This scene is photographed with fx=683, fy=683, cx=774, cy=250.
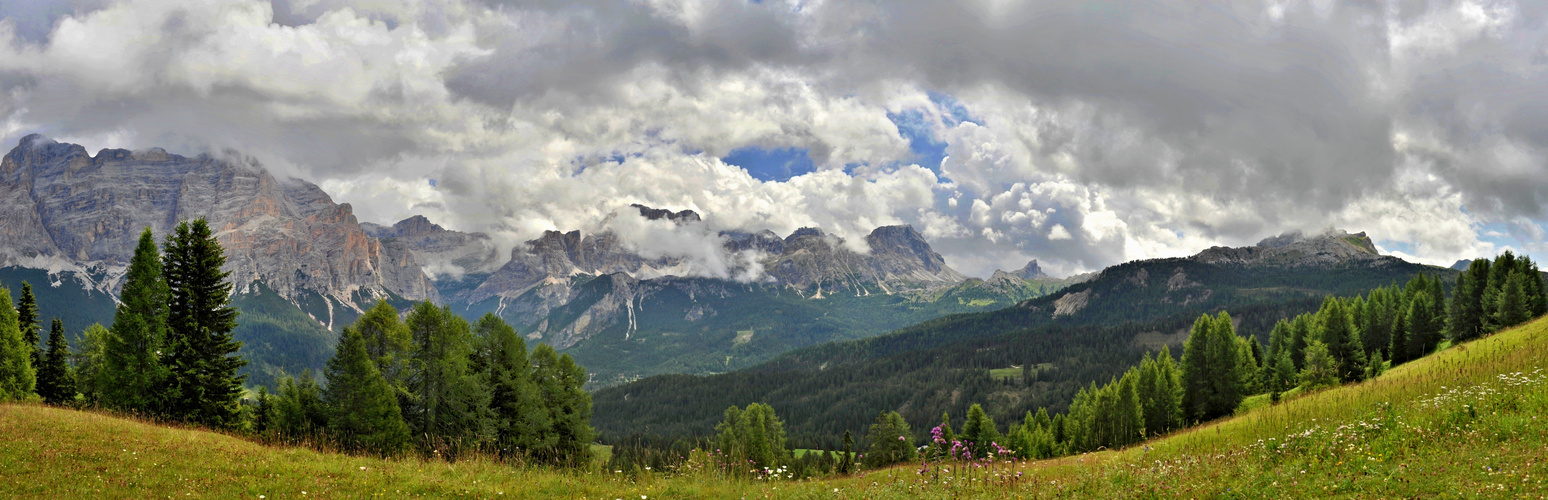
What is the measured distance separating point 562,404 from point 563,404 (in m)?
0.07

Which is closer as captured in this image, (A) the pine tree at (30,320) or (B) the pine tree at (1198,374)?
(A) the pine tree at (30,320)

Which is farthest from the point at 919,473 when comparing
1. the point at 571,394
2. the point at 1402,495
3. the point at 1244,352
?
the point at 1244,352

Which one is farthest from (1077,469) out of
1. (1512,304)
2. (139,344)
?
(1512,304)

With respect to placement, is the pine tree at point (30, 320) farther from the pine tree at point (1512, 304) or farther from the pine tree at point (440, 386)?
the pine tree at point (1512, 304)

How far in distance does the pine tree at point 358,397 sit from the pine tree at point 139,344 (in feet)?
25.5

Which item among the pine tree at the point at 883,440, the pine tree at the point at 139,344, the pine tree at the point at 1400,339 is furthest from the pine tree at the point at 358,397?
the pine tree at the point at 1400,339

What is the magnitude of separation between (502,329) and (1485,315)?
83145 mm

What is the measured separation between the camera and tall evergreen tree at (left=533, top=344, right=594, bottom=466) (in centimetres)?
4391

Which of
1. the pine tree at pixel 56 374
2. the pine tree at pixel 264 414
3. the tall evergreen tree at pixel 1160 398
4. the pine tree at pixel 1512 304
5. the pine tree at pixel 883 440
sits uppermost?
the pine tree at pixel 1512 304

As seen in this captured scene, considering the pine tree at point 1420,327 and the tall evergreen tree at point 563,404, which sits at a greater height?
the pine tree at point 1420,327

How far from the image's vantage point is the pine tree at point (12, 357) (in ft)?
122

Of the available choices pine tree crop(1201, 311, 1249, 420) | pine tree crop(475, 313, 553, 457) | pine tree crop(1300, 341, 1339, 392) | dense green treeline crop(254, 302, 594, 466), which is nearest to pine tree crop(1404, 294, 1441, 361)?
pine tree crop(1300, 341, 1339, 392)

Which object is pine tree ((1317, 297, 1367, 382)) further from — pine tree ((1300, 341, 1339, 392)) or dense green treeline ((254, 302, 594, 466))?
dense green treeline ((254, 302, 594, 466))

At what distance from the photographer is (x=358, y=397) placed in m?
32.3
